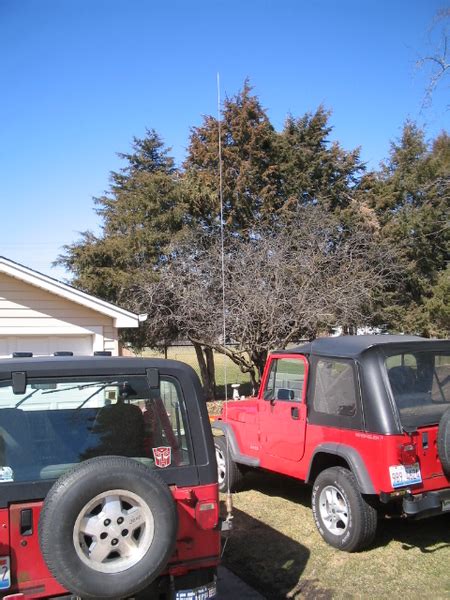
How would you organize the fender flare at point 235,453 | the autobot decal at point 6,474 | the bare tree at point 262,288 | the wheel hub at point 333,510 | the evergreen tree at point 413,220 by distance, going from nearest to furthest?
the autobot decal at point 6,474
the wheel hub at point 333,510
the fender flare at point 235,453
the bare tree at point 262,288
the evergreen tree at point 413,220

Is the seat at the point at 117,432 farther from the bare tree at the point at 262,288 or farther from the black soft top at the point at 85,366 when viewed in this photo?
the bare tree at the point at 262,288

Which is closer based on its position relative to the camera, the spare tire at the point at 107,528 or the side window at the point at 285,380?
the spare tire at the point at 107,528

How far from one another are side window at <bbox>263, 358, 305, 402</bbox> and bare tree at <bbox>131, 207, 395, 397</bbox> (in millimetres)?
7458

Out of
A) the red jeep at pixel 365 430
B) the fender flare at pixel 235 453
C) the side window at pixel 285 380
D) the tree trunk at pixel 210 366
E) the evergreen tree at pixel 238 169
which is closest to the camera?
the red jeep at pixel 365 430

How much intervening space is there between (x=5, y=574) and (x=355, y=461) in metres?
3.15

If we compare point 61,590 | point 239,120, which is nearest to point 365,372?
point 61,590

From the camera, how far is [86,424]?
10.3 ft

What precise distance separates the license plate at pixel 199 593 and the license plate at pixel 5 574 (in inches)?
35.5

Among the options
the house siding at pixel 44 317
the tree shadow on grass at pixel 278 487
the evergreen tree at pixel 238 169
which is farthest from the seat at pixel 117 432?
the evergreen tree at pixel 238 169

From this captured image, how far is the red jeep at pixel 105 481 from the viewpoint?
269 centimetres

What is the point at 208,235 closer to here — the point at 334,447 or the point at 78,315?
the point at 78,315

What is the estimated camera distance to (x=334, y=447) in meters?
5.30

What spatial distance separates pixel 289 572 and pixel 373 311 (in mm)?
14495

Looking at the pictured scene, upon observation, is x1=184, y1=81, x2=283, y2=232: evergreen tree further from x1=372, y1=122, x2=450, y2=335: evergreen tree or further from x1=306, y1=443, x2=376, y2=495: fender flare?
x1=306, y1=443, x2=376, y2=495: fender flare
